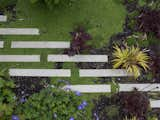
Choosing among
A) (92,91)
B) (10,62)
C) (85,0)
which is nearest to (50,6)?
(85,0)

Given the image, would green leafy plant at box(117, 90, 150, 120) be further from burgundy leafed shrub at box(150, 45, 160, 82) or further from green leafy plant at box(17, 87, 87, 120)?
green leafy plant at box(17, 87, 87, 120)

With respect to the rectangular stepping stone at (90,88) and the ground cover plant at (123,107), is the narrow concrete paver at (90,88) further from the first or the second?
the ground cover plant at (123,107)

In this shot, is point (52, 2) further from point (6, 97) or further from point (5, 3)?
point (6, 97)

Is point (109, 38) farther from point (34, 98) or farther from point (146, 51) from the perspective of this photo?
point (34, 98)

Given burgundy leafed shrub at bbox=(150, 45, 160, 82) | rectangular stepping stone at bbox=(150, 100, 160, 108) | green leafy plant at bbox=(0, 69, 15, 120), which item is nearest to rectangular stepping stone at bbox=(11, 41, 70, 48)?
green leafy plant at bbox=(0, 69, 15, 120)

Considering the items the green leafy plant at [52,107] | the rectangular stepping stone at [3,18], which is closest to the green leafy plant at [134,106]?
the green leafy plant at [52,107]

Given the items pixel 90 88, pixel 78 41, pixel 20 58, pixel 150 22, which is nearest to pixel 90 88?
pixel 90 88
